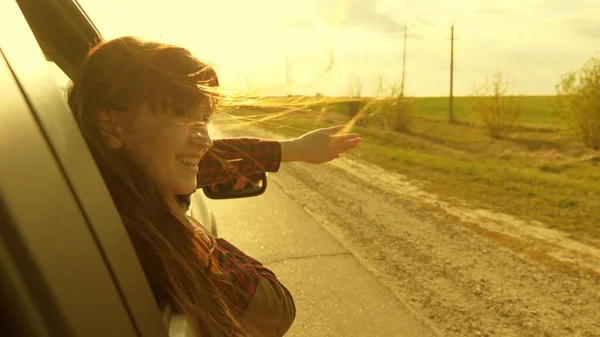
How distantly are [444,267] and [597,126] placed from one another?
1988cm

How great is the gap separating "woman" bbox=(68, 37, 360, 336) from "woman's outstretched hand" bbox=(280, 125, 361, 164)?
77 cm

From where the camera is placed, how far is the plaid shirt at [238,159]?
205 centimetres

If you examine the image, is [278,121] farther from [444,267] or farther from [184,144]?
[444,267]

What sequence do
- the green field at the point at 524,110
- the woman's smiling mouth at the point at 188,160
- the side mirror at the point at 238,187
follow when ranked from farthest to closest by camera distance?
the green field at the point at 524,110 < the side mirror at the point at 238,187 < the woman's smiling mouth at the point at 188,160

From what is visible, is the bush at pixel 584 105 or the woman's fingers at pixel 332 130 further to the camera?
the bush at pixel 584 105

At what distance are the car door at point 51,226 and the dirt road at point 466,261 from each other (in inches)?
53.1

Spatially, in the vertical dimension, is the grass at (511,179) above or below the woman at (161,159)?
below

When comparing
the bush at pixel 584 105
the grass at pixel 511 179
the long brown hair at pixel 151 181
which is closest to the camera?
the long brown hair at pixel 151 181

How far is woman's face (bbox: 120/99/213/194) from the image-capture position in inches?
48.5

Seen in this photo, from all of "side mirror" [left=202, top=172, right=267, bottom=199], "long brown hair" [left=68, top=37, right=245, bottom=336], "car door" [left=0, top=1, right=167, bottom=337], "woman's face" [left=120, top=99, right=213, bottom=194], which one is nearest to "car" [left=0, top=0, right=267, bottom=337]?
"car door" [left=0, top=1, right=167, bottom=337]

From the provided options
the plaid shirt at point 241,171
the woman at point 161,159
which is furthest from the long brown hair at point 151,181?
the plaid shirt at point 241,171

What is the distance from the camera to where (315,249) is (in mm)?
5523

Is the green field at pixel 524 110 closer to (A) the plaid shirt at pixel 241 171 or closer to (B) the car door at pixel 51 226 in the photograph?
(A) the plaid shirt at pixel 241 171

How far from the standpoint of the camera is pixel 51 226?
672 millimetres
